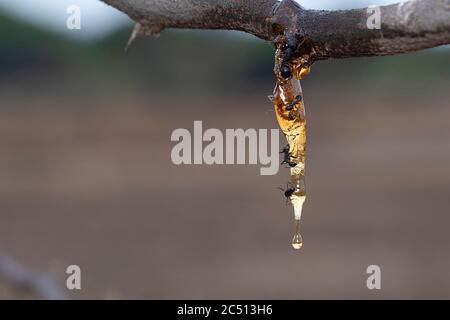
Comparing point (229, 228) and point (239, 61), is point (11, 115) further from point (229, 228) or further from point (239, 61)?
point (229, 228)

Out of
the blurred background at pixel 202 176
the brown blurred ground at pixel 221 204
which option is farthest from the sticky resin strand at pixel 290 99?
the brown blurred ground at pixel 221 204

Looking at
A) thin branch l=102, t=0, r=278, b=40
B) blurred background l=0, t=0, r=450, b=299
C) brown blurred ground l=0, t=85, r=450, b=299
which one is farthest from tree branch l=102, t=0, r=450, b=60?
brown blurred ground l=0, t=85, r=450, b=299

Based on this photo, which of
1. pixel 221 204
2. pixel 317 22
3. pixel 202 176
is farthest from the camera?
pixel 202 176

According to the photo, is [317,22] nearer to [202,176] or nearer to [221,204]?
[221,204]

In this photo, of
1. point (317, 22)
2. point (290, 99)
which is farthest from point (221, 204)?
point (317, 22)

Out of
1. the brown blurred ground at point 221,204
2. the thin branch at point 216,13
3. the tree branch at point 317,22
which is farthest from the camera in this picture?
the brown blurred ground at point 221,204

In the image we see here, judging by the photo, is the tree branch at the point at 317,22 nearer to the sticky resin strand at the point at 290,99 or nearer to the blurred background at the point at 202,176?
the sticky resin strand at the point at 290,99
